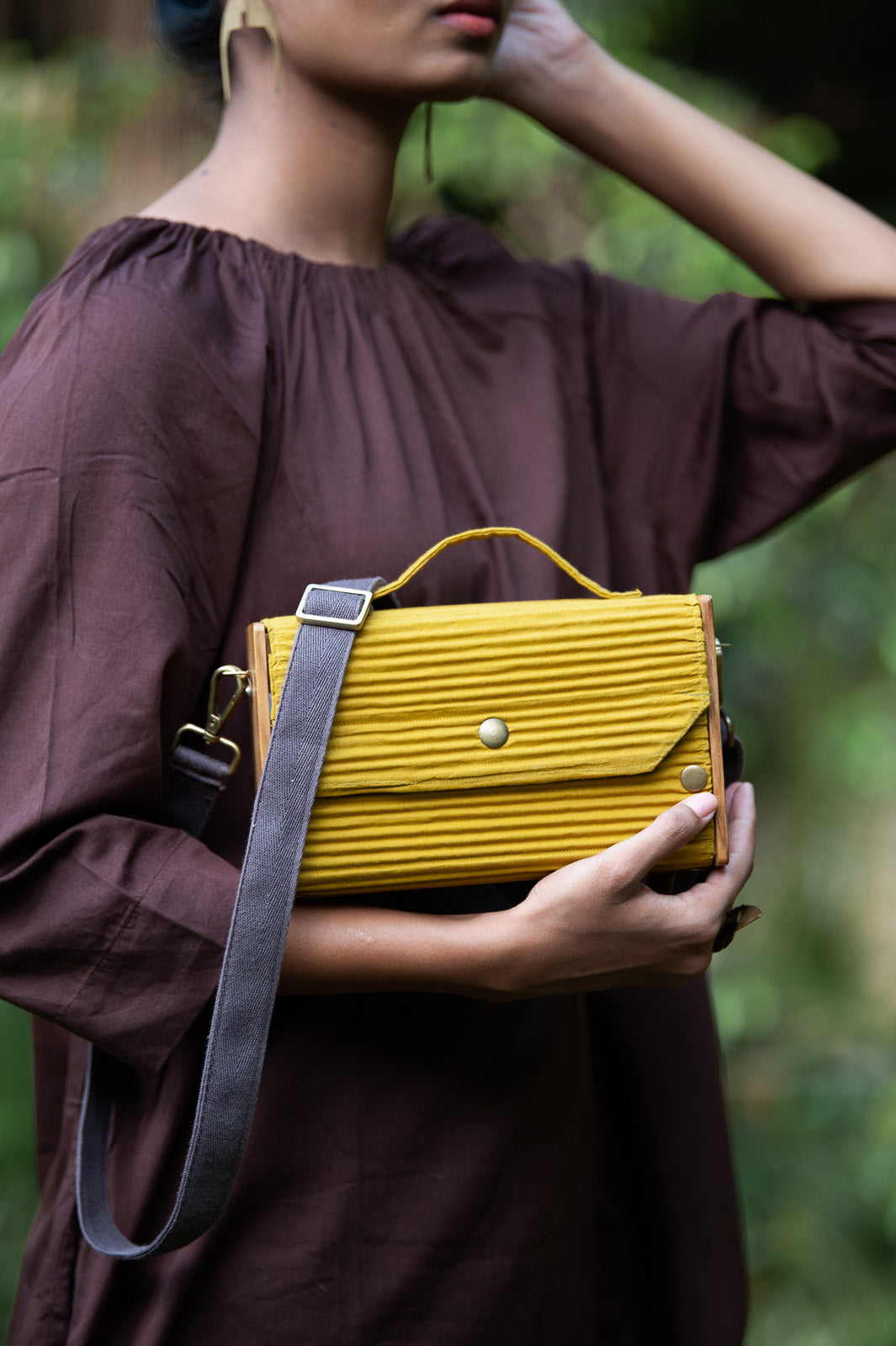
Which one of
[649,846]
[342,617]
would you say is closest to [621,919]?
[649,846]

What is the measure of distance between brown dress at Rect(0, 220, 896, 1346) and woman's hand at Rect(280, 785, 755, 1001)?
9 centimetres

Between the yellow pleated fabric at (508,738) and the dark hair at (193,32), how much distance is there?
2.09ft

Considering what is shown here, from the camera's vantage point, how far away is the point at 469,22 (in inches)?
40.4

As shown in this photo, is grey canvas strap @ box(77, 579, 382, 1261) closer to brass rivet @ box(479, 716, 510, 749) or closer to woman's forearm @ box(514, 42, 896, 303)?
brass rivet @ box(479, 716, 510, 749)

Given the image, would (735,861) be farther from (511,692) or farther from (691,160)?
(691,160)

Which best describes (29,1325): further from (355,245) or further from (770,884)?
(770,884)

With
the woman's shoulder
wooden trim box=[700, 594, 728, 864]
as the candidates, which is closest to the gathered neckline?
the woman's shoulder

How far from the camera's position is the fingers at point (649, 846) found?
829mm

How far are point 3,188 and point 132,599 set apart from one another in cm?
150

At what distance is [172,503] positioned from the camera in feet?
2.93

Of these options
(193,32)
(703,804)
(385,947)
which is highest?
(193,32)

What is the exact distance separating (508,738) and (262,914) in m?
0.21

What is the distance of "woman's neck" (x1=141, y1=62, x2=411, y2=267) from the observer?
3.54 ft

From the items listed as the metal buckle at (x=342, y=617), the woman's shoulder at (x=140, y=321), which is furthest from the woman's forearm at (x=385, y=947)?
the woman's shoulder at (x=140, y=321)
